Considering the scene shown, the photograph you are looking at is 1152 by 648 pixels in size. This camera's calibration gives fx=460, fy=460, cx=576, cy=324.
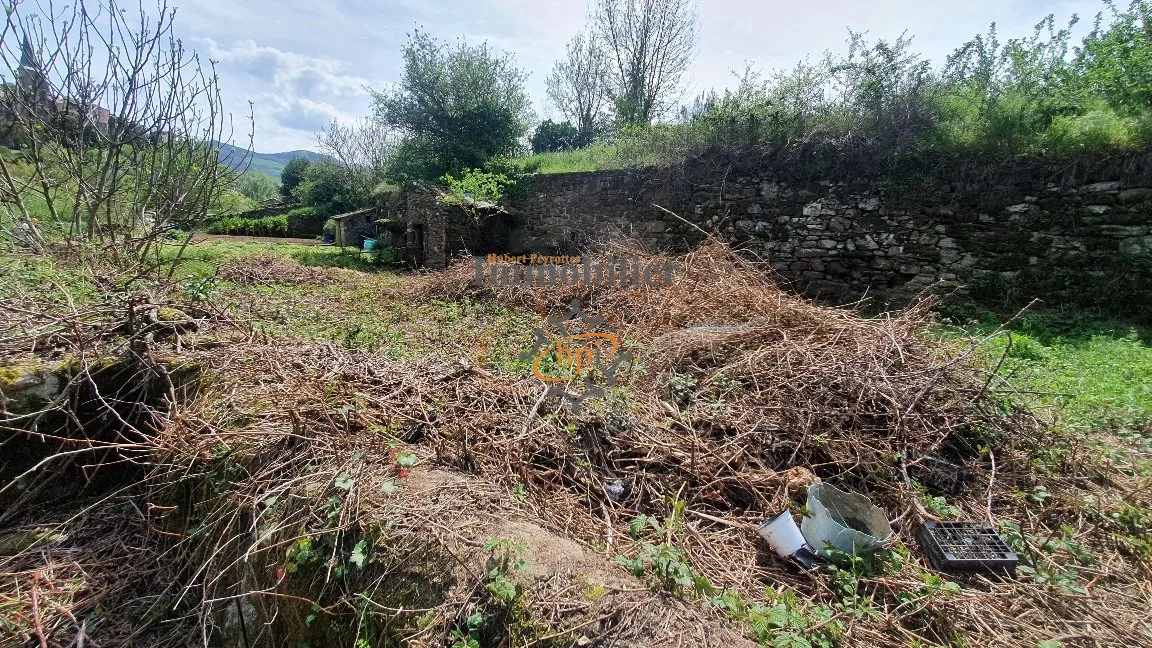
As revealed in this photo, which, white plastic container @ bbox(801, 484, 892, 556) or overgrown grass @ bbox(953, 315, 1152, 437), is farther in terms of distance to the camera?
overgrown grass @ bbox(953, 315, 1152, 437)

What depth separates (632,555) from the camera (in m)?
1.91

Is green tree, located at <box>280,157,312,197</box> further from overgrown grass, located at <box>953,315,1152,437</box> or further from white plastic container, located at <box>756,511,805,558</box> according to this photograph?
overgrown grass, located at <box>953,315,1152,437</box>

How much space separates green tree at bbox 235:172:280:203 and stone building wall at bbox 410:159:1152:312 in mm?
27927

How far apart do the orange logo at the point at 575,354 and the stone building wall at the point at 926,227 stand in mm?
2628

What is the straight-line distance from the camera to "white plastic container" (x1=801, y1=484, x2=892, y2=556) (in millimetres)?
2008

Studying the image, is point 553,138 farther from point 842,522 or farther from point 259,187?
point 259,187

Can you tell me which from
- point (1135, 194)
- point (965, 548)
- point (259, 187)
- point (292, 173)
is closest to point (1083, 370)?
point (1135, 194)

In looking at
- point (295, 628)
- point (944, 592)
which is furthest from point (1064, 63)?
point (295, 628)

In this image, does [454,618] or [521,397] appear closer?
[454,618]

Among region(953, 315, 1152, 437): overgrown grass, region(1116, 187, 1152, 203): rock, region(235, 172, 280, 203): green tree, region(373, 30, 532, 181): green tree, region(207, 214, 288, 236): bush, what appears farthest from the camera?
region(235, 172, 280, 203): green tree

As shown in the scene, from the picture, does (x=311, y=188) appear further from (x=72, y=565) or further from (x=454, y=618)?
(x=454, y=618)

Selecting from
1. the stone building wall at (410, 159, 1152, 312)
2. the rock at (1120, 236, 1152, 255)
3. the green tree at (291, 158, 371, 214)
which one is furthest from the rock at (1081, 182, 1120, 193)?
the green tree at (291, 158, 371, 214)

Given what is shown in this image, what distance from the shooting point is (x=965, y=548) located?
2.03m

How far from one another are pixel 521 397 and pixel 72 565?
2.38 m
